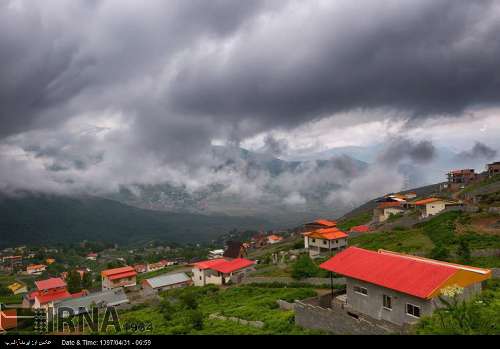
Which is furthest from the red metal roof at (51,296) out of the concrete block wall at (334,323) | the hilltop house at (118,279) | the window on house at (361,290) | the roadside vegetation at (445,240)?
the window on house at (361,290)

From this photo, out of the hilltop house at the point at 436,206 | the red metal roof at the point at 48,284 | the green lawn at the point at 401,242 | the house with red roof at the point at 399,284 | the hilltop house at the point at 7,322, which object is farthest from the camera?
the red metal roof at the point at 48,284

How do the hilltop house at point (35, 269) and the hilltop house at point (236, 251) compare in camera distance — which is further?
the hilltop house at point (35, 269)

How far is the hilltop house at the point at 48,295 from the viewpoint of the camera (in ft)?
245

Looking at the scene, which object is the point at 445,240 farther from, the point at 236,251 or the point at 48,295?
the point at 48,295

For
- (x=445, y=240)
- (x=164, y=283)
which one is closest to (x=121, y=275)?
(x=164, y=283)

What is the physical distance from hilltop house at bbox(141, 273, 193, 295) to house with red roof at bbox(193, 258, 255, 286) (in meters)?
7.59

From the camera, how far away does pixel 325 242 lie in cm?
6694

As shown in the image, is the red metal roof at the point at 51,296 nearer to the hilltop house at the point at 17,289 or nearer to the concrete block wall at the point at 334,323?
the hilltop house at the point at 17,289

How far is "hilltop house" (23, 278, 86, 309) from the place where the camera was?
245 feet

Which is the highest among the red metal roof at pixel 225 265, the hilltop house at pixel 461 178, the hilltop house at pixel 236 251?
the hilltop house at pixel 461 178

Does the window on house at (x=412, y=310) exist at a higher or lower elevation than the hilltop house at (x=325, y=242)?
higher

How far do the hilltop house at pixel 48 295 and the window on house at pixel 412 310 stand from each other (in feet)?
238

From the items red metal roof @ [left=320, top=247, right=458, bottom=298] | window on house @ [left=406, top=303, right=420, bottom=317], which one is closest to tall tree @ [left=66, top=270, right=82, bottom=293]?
red metal roof @ [left=320, top=247, right=458, bottom=298]
